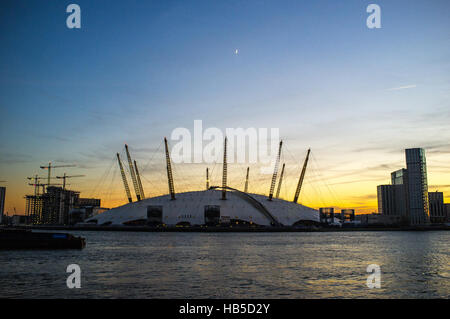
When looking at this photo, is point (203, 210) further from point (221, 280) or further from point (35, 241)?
point (221, 280)

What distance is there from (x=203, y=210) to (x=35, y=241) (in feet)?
349

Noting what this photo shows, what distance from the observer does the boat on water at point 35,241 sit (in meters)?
72.6

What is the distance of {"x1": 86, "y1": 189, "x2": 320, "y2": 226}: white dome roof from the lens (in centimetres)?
17612

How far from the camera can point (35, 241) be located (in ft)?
243

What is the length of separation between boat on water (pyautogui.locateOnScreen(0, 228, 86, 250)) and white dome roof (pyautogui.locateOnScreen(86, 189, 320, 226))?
9748cm

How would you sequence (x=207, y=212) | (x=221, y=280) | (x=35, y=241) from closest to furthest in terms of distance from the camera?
(x=221, y=280)
(x=35, y=241)
(x=207, y=212)

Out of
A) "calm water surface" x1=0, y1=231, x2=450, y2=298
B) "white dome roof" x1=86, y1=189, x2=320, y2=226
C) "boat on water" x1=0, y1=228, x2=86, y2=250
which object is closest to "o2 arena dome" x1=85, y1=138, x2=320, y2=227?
"white dome roof" x1=86, y1=189, x2=320, y2=226

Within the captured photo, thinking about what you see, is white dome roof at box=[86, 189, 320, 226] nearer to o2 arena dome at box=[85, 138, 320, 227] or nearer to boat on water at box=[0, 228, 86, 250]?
Result: o2 arena dome at box=[85, 138, 320, 227]

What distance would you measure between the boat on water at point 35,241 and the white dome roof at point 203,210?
97481 mm

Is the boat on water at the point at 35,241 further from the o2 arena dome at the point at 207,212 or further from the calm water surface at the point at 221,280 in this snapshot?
the o2 arena dome at the point at 207,212

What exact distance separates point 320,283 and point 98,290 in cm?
1918

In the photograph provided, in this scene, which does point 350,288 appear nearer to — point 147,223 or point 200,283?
point 200,283

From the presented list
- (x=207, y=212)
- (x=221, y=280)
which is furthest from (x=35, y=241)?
(x=207, y=212)

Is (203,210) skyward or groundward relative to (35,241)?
skyward
